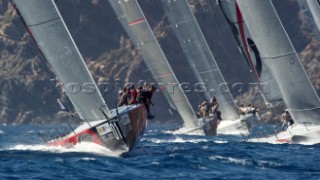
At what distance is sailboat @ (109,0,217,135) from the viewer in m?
40.1

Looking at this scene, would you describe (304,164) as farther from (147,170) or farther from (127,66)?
(127,66)

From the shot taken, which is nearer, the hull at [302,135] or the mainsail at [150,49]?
the hull at [302,135]

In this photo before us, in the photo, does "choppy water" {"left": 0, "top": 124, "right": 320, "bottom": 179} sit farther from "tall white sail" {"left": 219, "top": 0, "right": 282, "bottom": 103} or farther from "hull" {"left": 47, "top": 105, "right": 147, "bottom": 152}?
"tall white sail" {"left": 219, "top": 0, "right": 282, "bottom": 103}

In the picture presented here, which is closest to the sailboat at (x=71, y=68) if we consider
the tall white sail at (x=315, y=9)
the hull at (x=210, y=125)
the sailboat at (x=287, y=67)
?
the sailboat at (x=287, y=67)

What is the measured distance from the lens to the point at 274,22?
992 inches

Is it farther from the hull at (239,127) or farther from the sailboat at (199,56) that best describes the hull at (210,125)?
the sailboat at (199,56)

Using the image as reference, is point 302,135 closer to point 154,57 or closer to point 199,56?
point 154,57

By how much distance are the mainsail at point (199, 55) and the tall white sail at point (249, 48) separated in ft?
32.7

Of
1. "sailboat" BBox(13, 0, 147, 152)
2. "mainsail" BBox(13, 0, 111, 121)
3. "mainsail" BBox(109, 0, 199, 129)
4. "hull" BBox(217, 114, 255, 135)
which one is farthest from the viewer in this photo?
"hull" BBox(217, 114, 255, 135)

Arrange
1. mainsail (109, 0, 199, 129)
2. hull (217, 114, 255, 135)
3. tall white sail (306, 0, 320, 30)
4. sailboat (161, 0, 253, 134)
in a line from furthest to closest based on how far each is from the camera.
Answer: sailboat (161, 0, 253, 134) → hull (217, 114, 255, 135) → mainsail (109, 0, 199, 129) → tall white sail (306, 0, 320, 30)

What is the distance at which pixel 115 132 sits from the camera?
74.4ft

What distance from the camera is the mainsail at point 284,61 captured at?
25.1 m

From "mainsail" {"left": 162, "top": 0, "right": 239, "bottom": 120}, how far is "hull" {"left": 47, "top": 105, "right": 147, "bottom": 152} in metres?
20.2

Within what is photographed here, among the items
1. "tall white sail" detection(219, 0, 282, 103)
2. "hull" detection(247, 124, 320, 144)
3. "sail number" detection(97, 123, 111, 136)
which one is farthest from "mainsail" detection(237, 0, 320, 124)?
"tall white sail" detection(219, 0, 282, 103)
